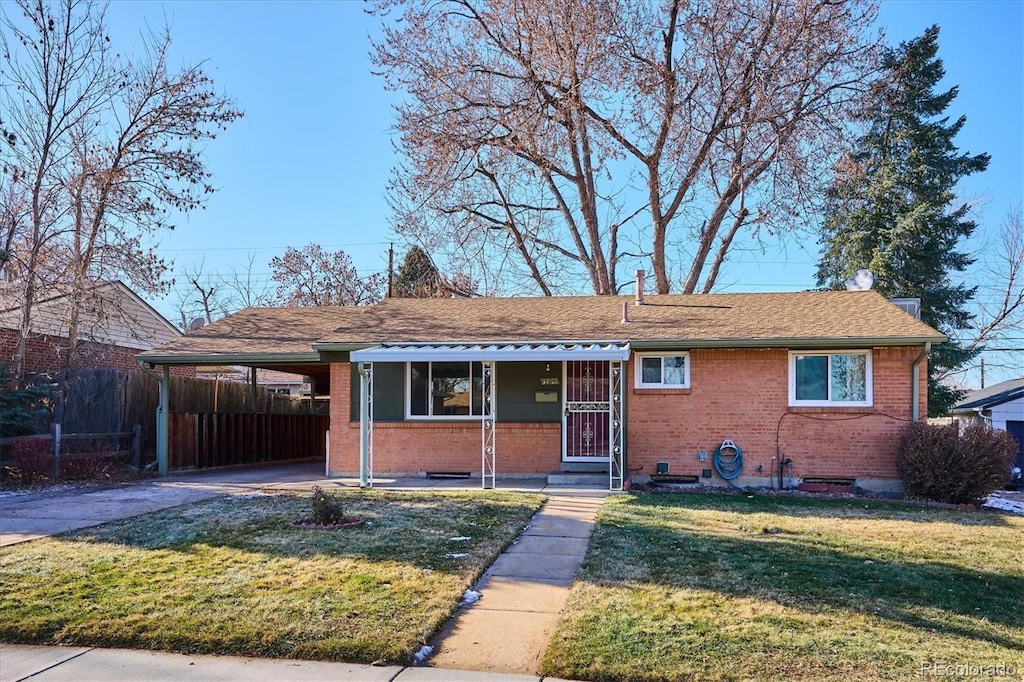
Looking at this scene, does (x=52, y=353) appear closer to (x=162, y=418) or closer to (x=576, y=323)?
(x=162, y=418)

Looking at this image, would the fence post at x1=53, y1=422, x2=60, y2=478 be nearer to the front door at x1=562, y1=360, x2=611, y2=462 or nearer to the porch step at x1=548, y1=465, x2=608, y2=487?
the porch step at x1=548, y1=465, x2=608, y2=487

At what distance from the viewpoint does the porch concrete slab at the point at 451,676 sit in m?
4.48

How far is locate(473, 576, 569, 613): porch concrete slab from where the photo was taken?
5.83 meters

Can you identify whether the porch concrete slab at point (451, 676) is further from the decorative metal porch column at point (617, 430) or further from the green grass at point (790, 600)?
the decorative metal porch column at point (617, 430)

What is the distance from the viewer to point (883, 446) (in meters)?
12.8

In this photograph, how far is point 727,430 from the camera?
43.8 feet

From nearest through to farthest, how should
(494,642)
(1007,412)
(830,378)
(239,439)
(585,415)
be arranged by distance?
(494,642) < (830,378) < (585,415) < (239,439) < (1007,412)

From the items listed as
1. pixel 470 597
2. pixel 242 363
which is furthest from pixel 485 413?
pixel 470 597

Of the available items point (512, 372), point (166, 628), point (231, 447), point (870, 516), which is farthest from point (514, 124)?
point (166, 628)

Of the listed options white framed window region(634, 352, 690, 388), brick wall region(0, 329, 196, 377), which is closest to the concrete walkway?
white framed window region(634, 352, 690, 388)

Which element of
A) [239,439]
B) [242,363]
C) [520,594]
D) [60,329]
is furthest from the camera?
[60,329]

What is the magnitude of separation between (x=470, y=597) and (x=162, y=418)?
35.9 feet

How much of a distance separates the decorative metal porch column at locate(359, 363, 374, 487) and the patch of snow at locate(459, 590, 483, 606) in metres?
7.03

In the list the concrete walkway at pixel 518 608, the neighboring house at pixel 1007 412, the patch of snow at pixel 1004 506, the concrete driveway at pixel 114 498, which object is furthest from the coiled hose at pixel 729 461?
the neighboring house at pixel 1007 412
